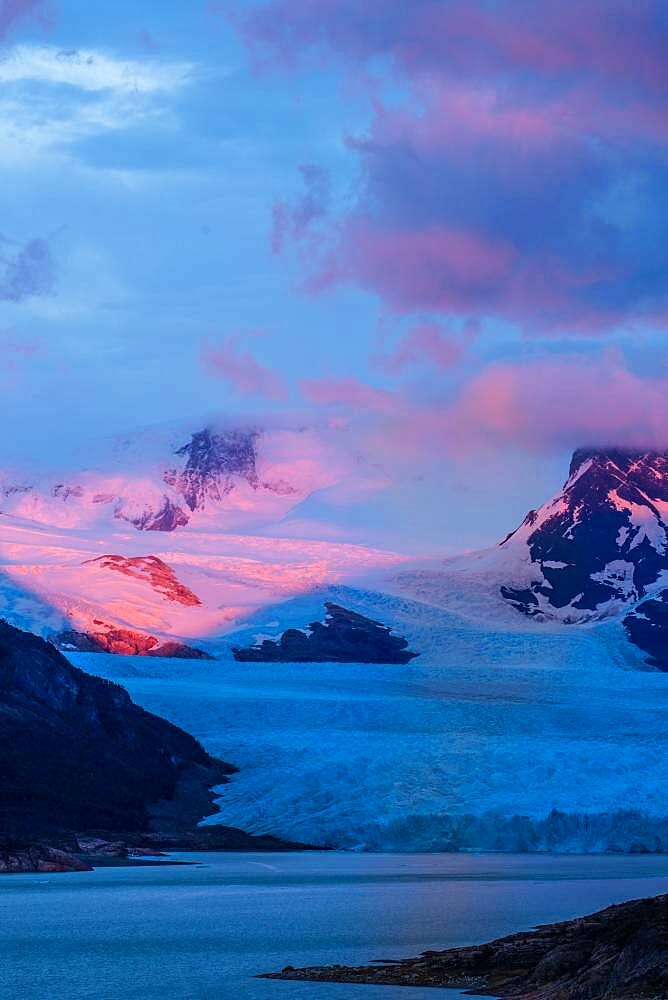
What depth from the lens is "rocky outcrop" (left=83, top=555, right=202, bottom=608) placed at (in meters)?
111

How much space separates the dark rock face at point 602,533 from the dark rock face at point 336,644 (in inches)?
1393

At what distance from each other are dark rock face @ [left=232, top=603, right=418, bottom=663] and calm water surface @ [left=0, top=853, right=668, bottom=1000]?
136 feet

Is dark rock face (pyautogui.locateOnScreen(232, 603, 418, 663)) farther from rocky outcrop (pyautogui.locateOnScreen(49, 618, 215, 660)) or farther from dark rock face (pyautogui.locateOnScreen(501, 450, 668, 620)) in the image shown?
dark rock face (pyautogui.locateOnScreen(501, 450, 668, 620))

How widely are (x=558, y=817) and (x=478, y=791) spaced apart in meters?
3.42

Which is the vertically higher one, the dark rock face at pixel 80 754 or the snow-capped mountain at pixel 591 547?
the snow-capped mountain at pixel 591 547

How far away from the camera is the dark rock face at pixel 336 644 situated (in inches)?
3935

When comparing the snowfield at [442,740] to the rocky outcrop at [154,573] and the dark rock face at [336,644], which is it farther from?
the rocky outcrop at [154,573]

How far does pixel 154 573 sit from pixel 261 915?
77.9 m

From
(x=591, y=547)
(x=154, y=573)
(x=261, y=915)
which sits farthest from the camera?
(x=591, y=547)

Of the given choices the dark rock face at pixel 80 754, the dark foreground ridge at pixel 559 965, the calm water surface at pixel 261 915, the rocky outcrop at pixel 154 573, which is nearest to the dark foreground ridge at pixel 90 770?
the dark rock face at pixel 80 754

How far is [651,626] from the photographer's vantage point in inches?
4924

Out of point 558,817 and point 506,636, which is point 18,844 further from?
point 506,636

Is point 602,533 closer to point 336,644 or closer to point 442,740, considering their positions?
point 336,644

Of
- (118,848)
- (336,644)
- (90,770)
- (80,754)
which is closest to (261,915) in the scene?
(118,848)
